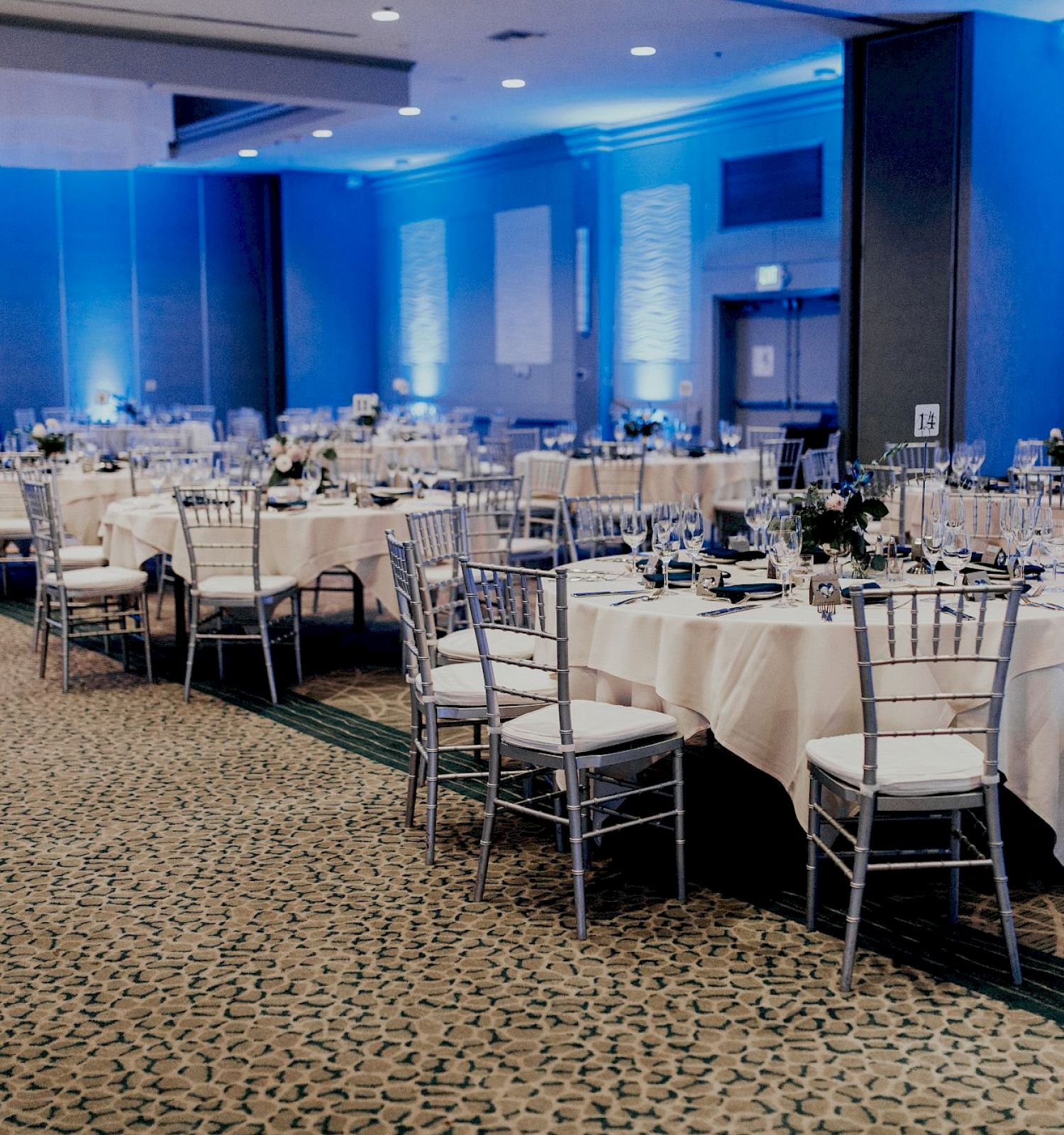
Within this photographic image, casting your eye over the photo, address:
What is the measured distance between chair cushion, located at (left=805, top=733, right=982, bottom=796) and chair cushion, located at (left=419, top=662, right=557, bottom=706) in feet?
3.28

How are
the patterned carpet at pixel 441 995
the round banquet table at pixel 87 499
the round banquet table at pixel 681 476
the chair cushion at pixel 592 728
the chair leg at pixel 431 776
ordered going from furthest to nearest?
the round banquet table at pixel 681 476 → the round banquet table at pixel 87 499 → the chair leg at pixel 431 776 → the chair cushion at pixel 592 728 → the patterned carpet at pixel 441 995

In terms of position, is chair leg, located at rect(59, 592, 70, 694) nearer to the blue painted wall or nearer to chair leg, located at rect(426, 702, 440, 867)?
chair leg, located at rect(426, 702, 440, 867)

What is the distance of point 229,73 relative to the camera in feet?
35.7

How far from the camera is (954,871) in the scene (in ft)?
12.4

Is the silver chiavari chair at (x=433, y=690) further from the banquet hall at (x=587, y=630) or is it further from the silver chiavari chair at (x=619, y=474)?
the silver chiavari chair at (x=619, y=474)

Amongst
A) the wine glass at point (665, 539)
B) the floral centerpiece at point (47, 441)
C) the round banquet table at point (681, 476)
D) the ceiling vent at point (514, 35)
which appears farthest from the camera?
the round banquet table at point (681, 476)

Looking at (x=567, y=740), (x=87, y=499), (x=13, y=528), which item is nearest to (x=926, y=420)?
(x=567, y=740)

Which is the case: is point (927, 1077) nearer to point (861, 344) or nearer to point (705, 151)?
point (861, 344)

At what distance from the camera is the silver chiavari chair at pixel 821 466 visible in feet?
30.9

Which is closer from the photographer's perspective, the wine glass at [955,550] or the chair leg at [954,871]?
the chair leg at [954,871]

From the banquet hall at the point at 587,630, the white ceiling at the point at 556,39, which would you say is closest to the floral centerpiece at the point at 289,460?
the banquet hall at the point at 587,630

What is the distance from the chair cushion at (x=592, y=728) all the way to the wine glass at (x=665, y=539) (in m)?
0.59

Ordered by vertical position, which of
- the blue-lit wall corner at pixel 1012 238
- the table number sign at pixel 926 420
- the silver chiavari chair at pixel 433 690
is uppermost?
the blue-lit wall corner at pixel 1012 238

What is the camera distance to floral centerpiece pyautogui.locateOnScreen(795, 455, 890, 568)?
4461 mm
